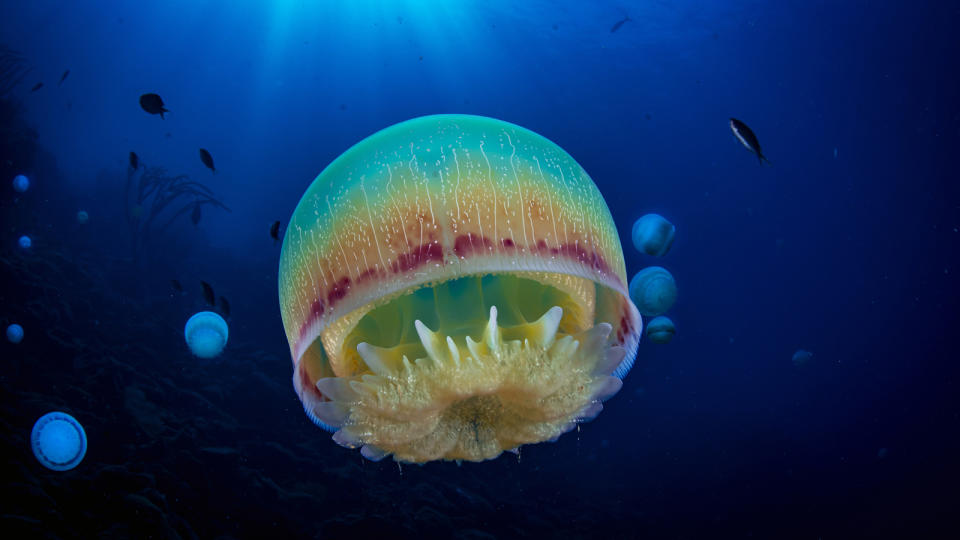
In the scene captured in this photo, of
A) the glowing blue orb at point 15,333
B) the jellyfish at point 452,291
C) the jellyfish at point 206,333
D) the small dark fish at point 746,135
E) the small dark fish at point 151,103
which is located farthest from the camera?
the jellyfish at point 206,333

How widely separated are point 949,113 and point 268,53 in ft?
115

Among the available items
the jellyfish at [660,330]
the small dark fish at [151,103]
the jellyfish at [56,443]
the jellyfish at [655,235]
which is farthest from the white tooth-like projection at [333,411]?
→ the jellyfish at [655,235]

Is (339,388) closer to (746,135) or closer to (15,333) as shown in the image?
(746,135)

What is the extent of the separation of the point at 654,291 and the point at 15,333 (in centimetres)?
890

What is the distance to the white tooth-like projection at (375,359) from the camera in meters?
1.76

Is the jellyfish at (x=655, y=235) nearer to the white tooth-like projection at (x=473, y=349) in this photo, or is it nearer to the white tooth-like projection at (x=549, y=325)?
the white tooth-like projection at (x=549, y=325)

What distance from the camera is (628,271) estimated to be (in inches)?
817

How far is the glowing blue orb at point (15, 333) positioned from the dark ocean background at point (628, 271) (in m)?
0.18

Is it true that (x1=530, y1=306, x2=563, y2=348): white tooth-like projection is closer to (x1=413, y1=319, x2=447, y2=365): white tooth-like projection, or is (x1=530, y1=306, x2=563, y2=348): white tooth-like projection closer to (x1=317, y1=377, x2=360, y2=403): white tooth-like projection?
(x1=413, y1=319, x2=447, y2=365): white tooth-like projection

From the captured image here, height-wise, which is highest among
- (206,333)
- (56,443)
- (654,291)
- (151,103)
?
(151,103)

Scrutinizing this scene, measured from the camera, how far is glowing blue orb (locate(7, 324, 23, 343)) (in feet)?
21.6

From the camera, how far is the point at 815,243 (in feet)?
96.3

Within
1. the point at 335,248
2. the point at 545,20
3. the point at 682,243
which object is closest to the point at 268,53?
the point at 545,20

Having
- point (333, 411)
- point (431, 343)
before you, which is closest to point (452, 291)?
point (431, 343)
